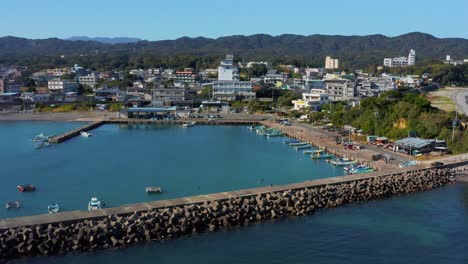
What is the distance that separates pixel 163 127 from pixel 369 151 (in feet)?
35.3

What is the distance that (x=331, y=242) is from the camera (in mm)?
8578

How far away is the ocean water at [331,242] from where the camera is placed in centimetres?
792

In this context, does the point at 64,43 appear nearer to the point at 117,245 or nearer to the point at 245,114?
the point at 245,114

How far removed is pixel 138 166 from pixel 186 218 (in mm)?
5753

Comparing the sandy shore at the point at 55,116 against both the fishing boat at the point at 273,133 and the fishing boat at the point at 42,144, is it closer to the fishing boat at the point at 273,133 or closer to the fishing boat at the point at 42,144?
the fishing boat at the point at 42,144

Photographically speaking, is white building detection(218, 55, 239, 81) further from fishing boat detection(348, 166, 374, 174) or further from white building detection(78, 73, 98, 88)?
fishing boat detection(348, 166, 374, 174)

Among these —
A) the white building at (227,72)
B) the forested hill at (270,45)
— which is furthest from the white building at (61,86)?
the forested hill at (270,45)

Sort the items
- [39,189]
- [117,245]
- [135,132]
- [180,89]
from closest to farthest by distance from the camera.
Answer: [117,245] < [39,189] < [135,132] < [180,89]

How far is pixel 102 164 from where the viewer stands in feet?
48.0

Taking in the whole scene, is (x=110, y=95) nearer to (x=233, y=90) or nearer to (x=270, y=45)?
(x=233, y=90)

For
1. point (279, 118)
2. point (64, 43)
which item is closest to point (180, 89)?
point (279, 118)

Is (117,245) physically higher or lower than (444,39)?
lower

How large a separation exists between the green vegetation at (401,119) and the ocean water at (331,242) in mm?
6172

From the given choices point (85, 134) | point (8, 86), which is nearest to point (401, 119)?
point (85, 134)
